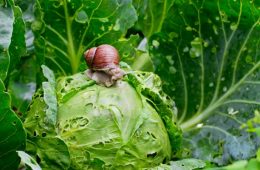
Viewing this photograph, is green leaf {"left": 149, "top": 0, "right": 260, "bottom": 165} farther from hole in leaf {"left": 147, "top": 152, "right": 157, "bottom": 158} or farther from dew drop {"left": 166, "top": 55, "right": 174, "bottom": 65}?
hole in leaf {"left": 147, "top": 152, "right": 157, "bottom": 158}

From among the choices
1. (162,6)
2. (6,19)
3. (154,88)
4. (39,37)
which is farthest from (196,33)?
(6,19)

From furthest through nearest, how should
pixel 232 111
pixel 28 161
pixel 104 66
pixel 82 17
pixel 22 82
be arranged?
1. pixel 22 82
2. pixel 232 111
3. pixel 82 17
4. pixel 104 66
5. pixel 28 161

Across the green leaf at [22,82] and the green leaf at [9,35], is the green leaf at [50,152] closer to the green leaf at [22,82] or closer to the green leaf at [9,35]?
the green leaf at [9,35]

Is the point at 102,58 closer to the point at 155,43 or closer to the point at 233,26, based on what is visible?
the point at 155,43

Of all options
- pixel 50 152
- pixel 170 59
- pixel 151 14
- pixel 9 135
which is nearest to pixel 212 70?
pixel 170 59

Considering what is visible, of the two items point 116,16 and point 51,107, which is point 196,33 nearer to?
point 116,16
